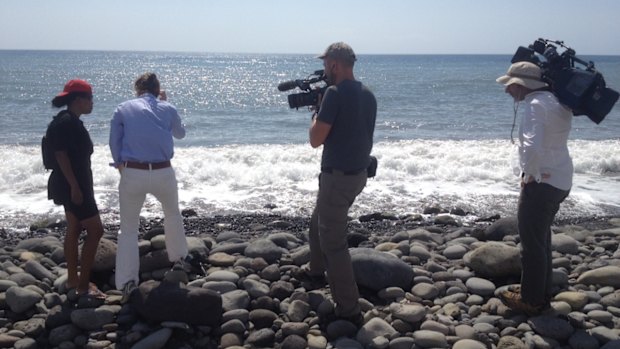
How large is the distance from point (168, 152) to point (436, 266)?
2.81 meters

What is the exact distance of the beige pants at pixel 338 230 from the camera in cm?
460

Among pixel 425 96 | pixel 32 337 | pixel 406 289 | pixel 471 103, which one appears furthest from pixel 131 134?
pixel 425 96

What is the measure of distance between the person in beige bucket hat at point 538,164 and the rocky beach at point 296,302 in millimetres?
486

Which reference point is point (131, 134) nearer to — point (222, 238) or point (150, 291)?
point (150, 291)

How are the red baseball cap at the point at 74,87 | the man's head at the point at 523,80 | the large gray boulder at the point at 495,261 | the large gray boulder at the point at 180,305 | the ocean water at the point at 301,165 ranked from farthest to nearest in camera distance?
the ocean water at the point at 301,165 < the large gray boulder at the point at 495,261 < the red baseball cap at the point at 74,87 < the large gray boulder at the point at 180,305 < the man's head at the point at 523,80

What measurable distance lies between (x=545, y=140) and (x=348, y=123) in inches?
54.2

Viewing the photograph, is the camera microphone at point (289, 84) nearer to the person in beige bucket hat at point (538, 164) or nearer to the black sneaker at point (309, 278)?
the person in beige bucket hat at point (538, 164)

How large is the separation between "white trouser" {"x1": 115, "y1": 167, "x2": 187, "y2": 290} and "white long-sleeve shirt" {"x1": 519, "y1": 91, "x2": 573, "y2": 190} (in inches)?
110

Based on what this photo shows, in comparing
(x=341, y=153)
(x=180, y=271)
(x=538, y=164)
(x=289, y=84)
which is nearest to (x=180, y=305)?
(x=180, y=271)

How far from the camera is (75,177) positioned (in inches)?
197

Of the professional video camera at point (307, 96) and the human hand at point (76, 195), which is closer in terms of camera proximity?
the professional video camera at point (307, 96)

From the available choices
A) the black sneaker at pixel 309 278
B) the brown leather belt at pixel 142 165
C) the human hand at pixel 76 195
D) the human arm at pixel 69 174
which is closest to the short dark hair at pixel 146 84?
the brown leather belt at pixel 142 165

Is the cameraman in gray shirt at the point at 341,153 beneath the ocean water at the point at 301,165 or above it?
above

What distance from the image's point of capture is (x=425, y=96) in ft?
112
